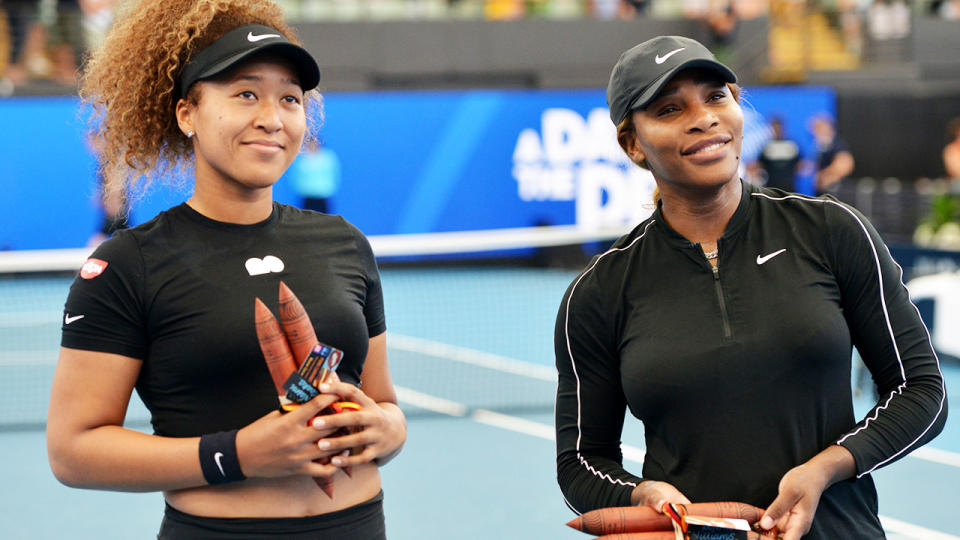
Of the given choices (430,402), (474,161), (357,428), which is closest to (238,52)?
(357,428)

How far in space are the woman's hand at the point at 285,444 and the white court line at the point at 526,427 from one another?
12.7 feet

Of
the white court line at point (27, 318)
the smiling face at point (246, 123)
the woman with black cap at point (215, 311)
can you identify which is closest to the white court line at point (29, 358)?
the white court line at point (27, 318)

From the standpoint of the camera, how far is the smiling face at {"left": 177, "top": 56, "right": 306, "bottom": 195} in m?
2.18

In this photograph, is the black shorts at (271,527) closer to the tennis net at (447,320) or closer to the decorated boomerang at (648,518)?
the decorated boomerang at (648,518)

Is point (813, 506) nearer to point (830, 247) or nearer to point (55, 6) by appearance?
point (830, 247)

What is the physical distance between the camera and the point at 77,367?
205 centimetres

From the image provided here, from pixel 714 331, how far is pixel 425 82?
1571cm

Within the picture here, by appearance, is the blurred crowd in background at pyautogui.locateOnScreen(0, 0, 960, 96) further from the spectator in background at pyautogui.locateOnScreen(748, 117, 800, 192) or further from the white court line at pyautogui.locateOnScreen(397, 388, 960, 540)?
the white court line at pyautogui.locateOnScreen(397, 388, 960, 540)

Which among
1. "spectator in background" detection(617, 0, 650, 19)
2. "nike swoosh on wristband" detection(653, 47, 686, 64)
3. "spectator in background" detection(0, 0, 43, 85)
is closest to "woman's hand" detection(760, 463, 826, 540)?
"nike swoosh on wristband" detection(653, 47, 686, 64)

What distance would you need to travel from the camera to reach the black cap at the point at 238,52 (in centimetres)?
215

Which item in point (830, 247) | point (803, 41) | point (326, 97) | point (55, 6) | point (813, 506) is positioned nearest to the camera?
point (813, 506)

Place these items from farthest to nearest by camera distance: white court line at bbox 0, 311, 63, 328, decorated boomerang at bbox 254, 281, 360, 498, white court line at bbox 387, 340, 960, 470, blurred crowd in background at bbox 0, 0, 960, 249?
blurred crowd in background at bbox 0, 0, 960, 249 < white court line at bbox 0, 311, 63, 328 < white court line at bbox 387, 340, 960, 470 < decorated boomerang at bbox 254, 281, 360, 498

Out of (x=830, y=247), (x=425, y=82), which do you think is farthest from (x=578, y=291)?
(x=425, y=82)

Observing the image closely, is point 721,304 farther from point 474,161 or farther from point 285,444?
point 474,161
